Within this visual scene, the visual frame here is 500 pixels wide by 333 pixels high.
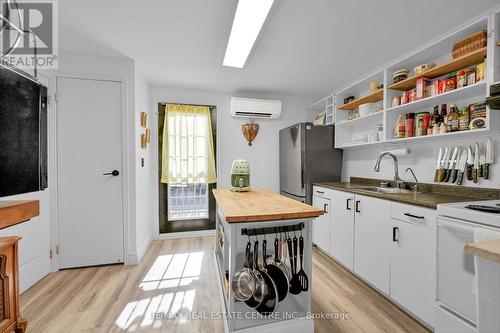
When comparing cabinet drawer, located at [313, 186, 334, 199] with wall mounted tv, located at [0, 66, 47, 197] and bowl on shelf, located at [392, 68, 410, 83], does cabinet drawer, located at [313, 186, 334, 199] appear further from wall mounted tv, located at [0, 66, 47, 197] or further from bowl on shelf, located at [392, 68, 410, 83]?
wall mounted tv, located at [0, 66, 47, 197]

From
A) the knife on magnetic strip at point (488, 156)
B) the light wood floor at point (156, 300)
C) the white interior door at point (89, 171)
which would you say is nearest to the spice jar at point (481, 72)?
the knife on magnetic strip at point (488, 156)

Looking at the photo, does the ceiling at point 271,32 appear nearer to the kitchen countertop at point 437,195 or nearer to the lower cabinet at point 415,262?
the kitchen countertop at point 437,195

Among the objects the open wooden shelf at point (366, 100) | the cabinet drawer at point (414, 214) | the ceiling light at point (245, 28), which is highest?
the ceiling light at point (245, 28)

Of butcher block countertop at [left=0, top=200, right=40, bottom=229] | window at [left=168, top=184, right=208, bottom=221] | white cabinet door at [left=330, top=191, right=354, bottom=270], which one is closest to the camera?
butcher block countertop at [left=0, top=200, right=40, bottom=229]

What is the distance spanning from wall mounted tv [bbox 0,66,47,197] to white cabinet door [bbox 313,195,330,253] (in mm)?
2688

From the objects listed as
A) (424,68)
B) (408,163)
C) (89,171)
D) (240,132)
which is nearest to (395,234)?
(408,163)

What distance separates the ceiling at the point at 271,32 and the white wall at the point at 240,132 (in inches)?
21.6

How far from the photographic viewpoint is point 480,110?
1.60 metres

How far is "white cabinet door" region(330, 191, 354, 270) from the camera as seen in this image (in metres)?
2.26

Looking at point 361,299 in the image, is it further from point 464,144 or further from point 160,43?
point 160,43

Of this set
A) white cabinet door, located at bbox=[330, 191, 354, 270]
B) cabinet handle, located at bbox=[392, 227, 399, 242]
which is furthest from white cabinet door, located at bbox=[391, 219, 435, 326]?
white cabinet door, located at bbox=[330, 191, 354, 270]

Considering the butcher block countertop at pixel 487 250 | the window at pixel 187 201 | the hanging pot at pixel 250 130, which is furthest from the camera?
the hanging pot at pixel 250 130

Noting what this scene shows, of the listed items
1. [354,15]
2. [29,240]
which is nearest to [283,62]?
[354,15]

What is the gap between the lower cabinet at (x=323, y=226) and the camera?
8.80ft
